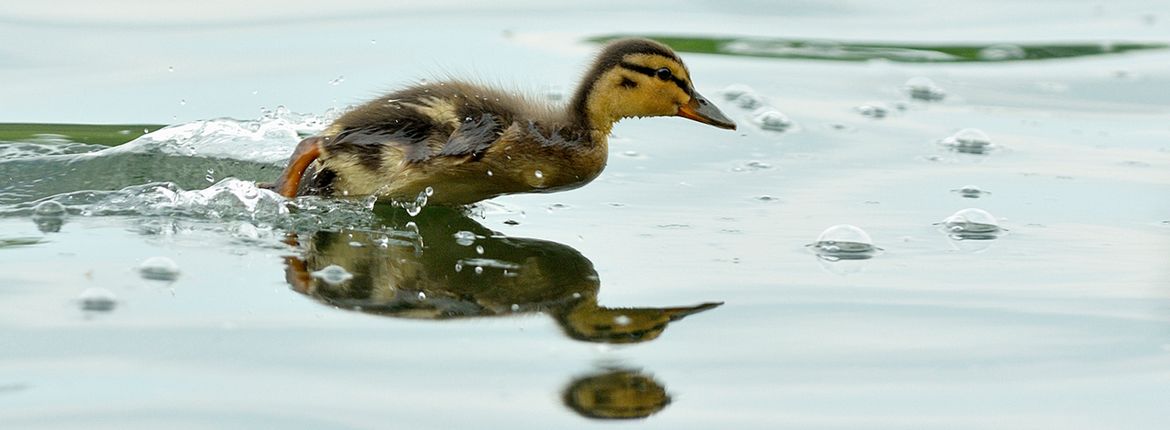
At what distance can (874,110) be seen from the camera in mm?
7473

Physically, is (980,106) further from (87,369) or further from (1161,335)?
(87,369)

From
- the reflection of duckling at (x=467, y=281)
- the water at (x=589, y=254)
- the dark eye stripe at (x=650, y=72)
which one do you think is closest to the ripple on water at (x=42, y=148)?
the water at (x=589, y=254)

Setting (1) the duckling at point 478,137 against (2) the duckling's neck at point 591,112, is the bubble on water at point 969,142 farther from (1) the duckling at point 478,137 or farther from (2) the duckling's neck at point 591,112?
(2) the duckling's neck at point 591,112

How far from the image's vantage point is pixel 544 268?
489 cm

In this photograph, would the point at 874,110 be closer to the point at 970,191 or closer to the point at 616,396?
the point at 970,191

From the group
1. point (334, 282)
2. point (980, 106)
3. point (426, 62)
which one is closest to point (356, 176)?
point (334, 282)

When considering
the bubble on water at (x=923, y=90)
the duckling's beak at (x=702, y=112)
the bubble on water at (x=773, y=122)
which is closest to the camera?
the duckling's beak at (x=702, y=112)

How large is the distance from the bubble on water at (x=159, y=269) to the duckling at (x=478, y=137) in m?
0.93

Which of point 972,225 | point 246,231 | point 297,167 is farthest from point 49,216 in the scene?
point 972,225

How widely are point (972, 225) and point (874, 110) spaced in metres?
2.01

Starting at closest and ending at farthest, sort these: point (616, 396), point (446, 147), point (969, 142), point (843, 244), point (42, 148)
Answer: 1. point (616, 396)
2. point (843, 244)
3. point (446, 147)
4. point (42, 148)
5. point (969, 142)

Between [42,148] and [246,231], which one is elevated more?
[42,148]

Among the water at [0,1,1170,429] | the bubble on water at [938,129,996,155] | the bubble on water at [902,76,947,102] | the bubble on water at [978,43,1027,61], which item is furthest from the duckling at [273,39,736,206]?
the bubble on water at [978,43,1027,61]

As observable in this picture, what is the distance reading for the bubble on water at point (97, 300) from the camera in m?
4.27
